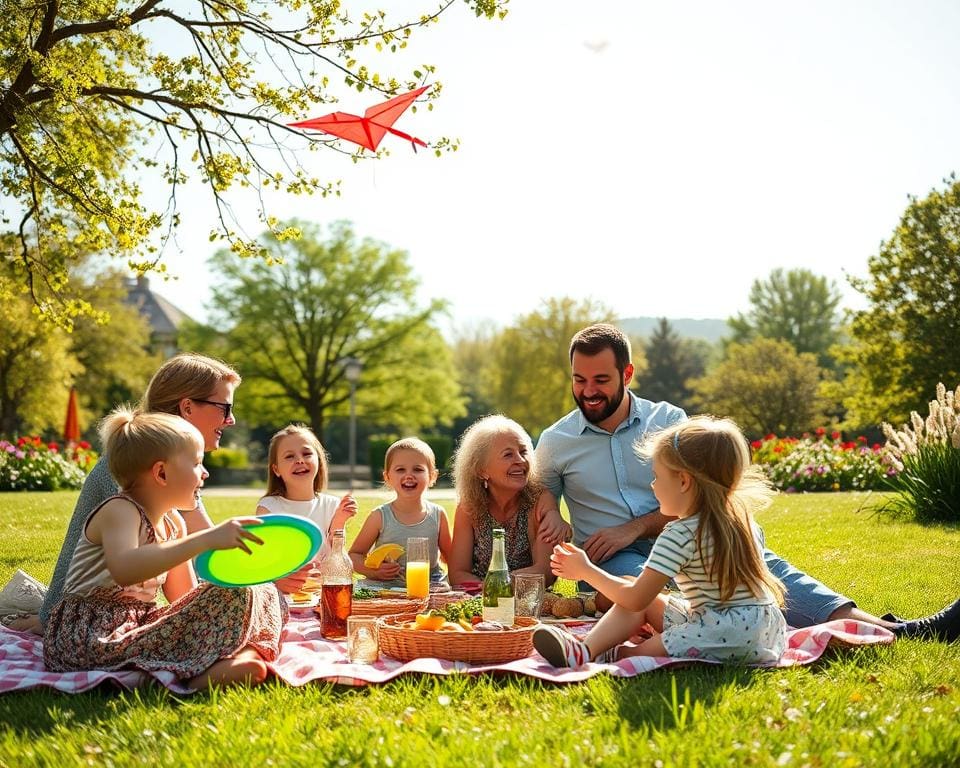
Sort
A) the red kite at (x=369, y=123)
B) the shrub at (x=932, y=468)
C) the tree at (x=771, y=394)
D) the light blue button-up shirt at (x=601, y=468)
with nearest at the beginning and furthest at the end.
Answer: the light blue button-up shirt at (x=601, y=468) → the red kite at (x=369, y=123) → the shrub at (x=932, y=468) → the tree at (x=771, y=394)

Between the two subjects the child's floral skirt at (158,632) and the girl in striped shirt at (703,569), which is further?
the girl in striped shirt at (703,569)

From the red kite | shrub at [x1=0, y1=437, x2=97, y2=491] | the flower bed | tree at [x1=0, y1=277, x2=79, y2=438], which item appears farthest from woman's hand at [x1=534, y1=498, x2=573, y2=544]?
tree at [x1=0, y1=277, x2=79, y2=438]

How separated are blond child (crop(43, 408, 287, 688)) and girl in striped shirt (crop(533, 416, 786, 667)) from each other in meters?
1.25

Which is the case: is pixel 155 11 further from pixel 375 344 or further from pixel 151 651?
pixel 375 344

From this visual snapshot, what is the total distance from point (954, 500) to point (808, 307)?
6099 centimetres

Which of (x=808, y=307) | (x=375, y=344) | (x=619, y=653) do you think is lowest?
(x=619, y=653)

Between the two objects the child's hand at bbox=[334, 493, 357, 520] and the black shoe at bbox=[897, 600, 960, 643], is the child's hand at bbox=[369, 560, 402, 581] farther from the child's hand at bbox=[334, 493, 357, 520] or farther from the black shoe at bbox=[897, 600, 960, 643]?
the black shoe at bbox=[897, 600, 960, 643]

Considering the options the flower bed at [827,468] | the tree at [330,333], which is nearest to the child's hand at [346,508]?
the flower bed at [827,468]

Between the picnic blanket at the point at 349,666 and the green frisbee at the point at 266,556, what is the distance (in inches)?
16.8

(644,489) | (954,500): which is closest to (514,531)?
(644,489)

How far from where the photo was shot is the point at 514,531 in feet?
20.1

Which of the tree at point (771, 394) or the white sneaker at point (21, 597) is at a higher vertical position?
the tree at point (771, 394)

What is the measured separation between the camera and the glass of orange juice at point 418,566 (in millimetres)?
4898

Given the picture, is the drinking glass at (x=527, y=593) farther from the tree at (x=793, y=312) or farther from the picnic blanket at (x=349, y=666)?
the tree at (x=793, y=312)
